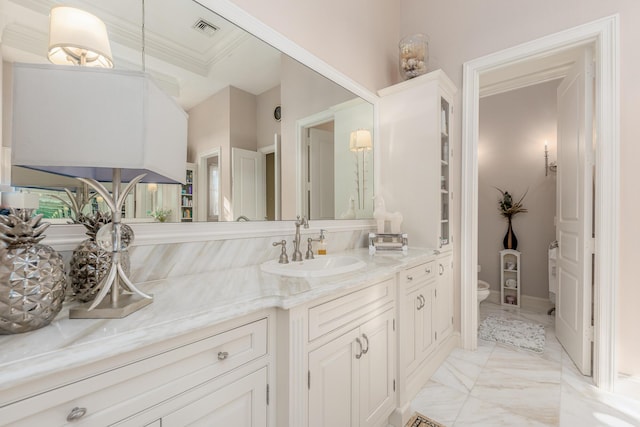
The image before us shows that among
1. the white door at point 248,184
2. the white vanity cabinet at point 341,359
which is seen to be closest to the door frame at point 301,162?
A: the white door at point 248,184

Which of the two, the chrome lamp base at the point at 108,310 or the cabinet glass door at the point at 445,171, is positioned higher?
the cabinet glass door at the point at 445,171

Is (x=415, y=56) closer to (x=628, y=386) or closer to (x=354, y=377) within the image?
(x=354, y=377)

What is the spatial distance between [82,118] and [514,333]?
347 centimetres

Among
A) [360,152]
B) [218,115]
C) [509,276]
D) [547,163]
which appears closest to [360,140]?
[360,152]

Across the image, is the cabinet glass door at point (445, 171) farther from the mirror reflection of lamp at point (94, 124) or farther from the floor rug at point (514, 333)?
the mirror reflection of lamp at point (94, 124)

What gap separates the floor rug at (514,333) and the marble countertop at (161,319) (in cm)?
214

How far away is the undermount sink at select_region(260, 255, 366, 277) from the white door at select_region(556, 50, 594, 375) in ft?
5.89

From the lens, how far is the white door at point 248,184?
4.59 ft

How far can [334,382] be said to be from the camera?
1107 mm

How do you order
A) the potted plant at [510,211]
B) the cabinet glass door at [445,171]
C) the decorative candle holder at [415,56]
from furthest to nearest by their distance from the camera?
the potted plant at [510,211] → the decorative candle holder at [415,56] → the cabinet glass door at [445,171]

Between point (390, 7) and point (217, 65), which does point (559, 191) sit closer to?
point (390, 7)

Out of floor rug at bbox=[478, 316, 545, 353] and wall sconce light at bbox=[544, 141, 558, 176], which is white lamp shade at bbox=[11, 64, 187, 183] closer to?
floor rug at bbox=[478, 316, 545, 353]

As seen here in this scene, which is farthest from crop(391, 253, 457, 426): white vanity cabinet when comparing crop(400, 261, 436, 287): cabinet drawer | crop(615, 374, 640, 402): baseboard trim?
crop(615, 374, 640, 402): baseboard trim

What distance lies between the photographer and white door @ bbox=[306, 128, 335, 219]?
1.88 meters
